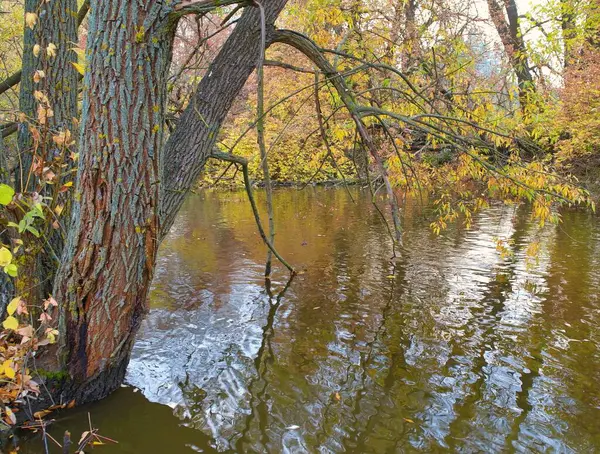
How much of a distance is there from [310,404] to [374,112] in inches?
102

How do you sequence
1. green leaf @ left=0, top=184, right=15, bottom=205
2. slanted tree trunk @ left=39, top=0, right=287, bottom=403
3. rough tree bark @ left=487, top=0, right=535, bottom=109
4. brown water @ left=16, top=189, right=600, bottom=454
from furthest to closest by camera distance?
rough tree bark @ left=487, top=0, right=535, bottom=109 → brown water @ left=16, top=189, right=600, bottom=454 → slanted tree trunk @ left=39, top=0, right=287, bottom=403 → green leaf @ left=0, top=184, right=15, bottom=205

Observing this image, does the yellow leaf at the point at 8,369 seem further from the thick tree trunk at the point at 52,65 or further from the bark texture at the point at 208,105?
the thick tree trunk at the point at 52,65

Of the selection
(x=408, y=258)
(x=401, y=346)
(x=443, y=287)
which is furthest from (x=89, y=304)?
(x=408, y=258)

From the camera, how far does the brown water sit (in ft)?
11.4

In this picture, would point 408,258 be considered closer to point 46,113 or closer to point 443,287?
point 443,287

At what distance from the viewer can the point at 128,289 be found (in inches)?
132

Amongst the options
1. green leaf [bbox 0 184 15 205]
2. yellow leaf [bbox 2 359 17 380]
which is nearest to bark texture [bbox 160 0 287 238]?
yellow leaf [bbox 2 359 17 380]

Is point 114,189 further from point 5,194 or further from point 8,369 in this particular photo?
point 5,194

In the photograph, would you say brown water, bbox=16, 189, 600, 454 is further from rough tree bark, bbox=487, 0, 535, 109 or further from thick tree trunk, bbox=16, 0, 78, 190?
thick tree trunk, bbox=16, 0, 78, 190

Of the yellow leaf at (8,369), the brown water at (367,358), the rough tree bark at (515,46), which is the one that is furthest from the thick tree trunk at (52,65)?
the rough tree bark at (515,46)

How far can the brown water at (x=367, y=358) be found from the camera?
137 inches

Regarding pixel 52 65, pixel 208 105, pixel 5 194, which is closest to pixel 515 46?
pixel 208 105

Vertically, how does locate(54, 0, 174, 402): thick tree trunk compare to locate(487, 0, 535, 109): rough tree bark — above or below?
below

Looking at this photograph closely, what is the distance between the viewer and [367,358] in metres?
4.75
